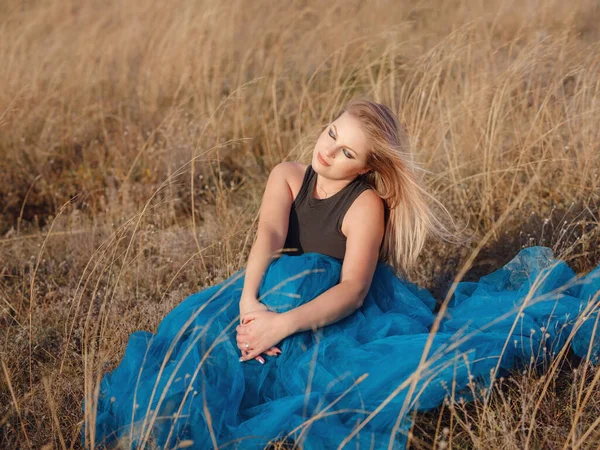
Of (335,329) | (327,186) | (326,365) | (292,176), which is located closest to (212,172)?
(292,176)

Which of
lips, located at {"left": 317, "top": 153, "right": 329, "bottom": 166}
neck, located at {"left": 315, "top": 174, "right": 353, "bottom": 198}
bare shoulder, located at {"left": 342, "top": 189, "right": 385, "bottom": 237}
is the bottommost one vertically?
bare shoulder, located at {"left": 342, "top": 189, "right": 385, "bottom": 237}

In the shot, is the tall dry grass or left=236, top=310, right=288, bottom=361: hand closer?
left=236, top=310, right=288, bottom=361: hand

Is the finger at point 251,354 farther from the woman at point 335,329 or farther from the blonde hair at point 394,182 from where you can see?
the blonde hair at point 394,182

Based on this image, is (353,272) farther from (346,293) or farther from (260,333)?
(260,333)

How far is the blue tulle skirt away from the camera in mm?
2008

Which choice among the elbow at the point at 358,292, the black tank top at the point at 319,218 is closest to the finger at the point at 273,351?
the elbow at the point at 358,292

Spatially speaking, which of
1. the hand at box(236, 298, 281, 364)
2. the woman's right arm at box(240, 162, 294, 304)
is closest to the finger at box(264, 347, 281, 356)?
the hand at box(236, 298, 281, 364)

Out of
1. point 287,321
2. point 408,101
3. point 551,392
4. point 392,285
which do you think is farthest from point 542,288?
point 408,101

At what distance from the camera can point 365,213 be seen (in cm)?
247

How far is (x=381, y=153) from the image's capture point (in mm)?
2459

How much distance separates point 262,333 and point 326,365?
241mm

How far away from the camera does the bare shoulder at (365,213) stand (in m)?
2.46

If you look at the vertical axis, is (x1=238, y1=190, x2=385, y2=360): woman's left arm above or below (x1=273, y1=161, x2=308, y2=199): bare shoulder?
below

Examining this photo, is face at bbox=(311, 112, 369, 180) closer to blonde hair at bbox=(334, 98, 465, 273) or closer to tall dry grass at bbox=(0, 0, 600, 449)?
blonde hair at bbox=(334, 98, 465, 273)
